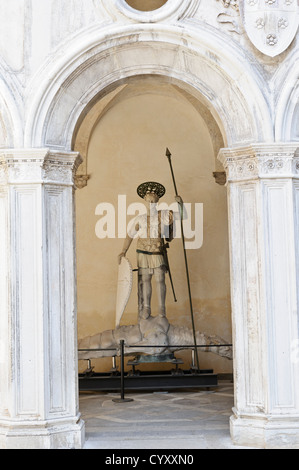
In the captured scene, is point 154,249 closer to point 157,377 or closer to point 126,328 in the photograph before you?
point 126,328

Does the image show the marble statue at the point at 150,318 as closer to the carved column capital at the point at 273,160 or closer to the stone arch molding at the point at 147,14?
the carved column capital at the point at 273,160

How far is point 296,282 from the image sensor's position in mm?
7340

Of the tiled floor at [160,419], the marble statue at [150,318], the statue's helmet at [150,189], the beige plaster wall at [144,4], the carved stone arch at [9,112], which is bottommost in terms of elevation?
the tiled floor at [160,419]

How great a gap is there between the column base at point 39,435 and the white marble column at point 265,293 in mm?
1648

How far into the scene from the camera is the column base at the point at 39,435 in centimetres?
713

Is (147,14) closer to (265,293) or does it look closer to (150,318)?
(265,293)

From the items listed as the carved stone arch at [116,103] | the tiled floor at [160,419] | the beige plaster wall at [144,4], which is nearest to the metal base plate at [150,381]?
the tiled floor at [160,419]

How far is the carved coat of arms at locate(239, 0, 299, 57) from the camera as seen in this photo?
294 inches

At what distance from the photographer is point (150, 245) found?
1102cm

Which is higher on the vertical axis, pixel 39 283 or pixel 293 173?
pixel 293 173

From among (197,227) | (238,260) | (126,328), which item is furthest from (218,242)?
(238,260)

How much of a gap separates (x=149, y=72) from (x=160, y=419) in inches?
156

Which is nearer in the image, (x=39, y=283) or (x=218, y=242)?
(x=39, y=283)

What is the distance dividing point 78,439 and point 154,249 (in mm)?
4222
